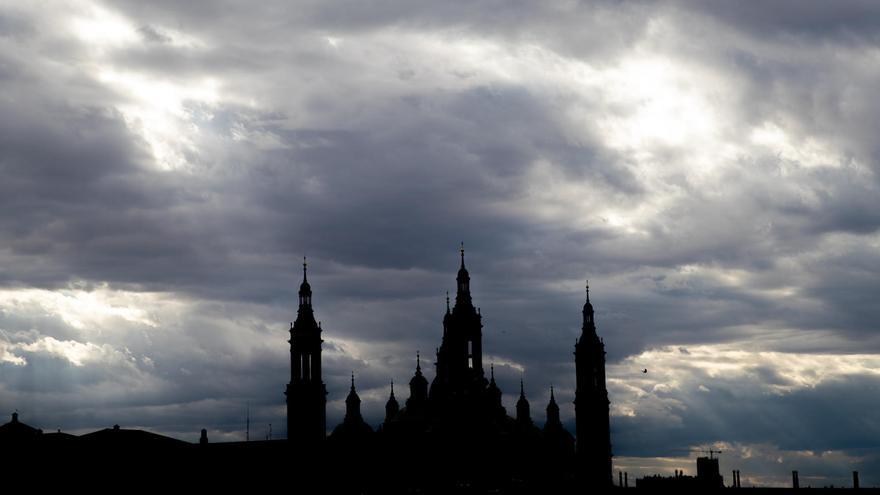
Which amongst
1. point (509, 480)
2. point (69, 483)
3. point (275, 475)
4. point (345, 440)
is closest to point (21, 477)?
point (69, 483)

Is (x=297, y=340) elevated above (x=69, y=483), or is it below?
above

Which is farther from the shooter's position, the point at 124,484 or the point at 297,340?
the point at 297,340

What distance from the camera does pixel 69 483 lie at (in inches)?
6043

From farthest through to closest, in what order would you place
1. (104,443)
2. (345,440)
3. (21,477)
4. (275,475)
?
(345,440) < (275,475) < (104,443) < (21,477)

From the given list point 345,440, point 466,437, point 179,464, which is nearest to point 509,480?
point 466,437

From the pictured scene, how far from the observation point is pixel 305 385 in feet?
593

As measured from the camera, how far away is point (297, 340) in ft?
594

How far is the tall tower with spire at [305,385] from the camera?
18075cm

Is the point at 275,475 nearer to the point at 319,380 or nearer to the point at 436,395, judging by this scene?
the point at 319,380

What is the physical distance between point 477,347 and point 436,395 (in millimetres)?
8029

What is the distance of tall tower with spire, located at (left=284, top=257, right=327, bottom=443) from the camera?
18075 centimetres

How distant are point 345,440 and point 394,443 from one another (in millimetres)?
7029

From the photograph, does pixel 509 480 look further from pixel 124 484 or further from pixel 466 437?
pixel 124 484

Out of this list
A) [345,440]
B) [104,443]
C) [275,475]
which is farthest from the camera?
[345,440]
